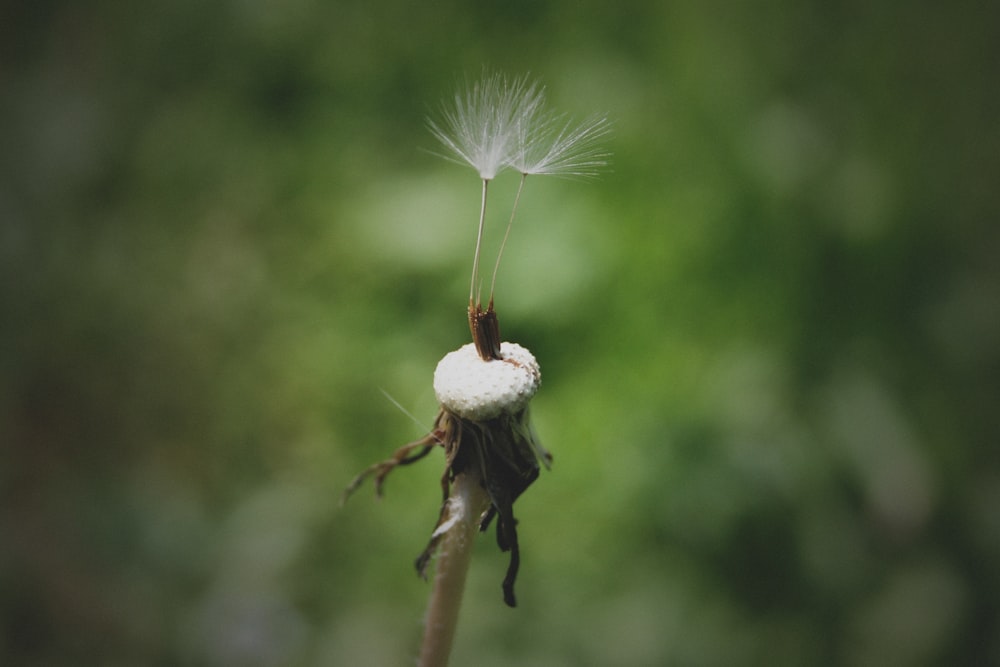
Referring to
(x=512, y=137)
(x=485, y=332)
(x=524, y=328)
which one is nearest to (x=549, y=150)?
(x=512, y=137)

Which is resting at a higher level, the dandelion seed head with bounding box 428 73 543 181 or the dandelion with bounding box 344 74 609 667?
the dandelion seed head with bounding box 428 73 543 181

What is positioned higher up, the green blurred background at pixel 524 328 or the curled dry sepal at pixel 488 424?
the green blurred background at pixel 524 328

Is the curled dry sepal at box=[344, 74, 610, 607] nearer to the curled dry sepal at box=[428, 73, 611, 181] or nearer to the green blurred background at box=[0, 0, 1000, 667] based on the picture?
the curled dry sepal at box=[428, 73, 611, 181]

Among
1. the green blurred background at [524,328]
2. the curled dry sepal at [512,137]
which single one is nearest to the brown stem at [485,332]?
the curled dry sepal at [512,137]

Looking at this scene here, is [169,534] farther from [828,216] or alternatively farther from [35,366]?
[828,216]

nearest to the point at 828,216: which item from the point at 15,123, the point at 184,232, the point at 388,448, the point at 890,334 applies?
the point at 890,334

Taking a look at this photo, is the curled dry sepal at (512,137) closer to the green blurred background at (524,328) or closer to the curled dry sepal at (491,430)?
the curled dry sepal at (491,430)

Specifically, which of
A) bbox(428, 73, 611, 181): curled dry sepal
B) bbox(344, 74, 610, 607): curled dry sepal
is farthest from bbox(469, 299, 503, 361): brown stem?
bbox(428, 73, 611, 181): curled dry sepal
